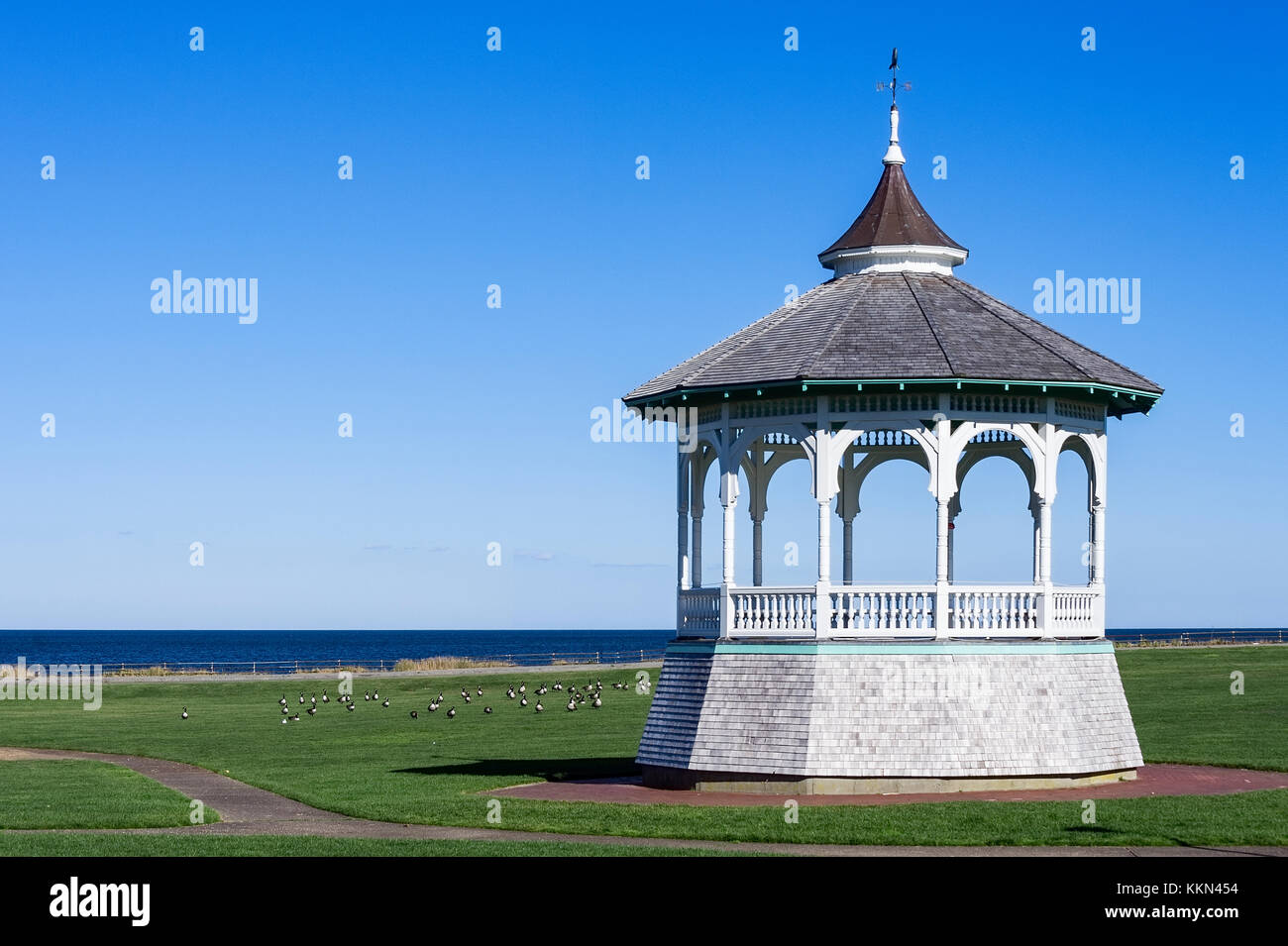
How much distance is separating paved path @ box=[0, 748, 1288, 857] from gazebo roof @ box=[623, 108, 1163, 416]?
837 cm

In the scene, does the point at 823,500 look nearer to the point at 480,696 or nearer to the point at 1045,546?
the point at 1045,546

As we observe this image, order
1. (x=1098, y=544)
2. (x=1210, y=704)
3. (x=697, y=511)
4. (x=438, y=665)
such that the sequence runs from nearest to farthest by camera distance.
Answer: (x=1098, y=544) → (x=697, y=511) → (x=1210, y=704) → (x=438, y=665)

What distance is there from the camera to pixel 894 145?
3142 centimetres

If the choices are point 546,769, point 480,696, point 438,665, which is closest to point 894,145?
point 546,769

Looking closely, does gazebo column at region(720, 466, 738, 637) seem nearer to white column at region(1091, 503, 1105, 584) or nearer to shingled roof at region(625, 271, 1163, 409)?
shingled roof at region(625, 271, 1163, 409)

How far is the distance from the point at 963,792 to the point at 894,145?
12362 millimetres

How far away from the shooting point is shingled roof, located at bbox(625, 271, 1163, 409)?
2681cm

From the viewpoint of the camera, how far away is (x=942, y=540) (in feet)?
88.4

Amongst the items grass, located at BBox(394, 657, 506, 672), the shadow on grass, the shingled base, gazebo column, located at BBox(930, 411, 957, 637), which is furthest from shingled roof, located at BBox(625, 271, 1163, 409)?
grass, located at BBox(394, 657, 506, 672)

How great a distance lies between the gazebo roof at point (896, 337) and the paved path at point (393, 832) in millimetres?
8368
